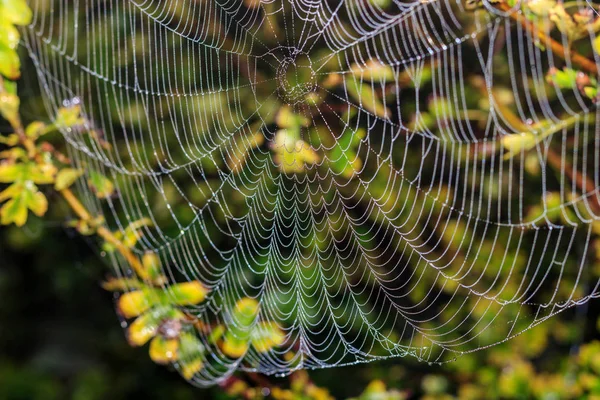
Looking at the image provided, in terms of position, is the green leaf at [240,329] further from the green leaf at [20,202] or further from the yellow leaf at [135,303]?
the green leaf at [20,202]

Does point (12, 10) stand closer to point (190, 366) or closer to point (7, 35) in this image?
point (7, 35)

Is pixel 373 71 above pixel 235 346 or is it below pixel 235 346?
above

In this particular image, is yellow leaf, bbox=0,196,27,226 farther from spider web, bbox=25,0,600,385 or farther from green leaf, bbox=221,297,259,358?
green leaf, bbox=221,297,259,358

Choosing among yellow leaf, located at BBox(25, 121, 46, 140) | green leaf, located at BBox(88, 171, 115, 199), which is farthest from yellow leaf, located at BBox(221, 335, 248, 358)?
yellow leaf, located at BBox(25, 121, 46, 140)

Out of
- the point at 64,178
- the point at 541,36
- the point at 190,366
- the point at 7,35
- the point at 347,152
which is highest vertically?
the point at 7,35

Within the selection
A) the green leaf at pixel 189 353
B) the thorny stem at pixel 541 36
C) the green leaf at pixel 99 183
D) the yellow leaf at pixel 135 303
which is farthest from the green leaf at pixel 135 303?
the thorny stem at pixel 541 36

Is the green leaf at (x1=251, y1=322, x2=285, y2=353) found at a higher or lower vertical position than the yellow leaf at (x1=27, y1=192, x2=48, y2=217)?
lower

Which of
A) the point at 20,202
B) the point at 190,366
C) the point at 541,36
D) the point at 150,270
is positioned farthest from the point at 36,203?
the point at 541,36
